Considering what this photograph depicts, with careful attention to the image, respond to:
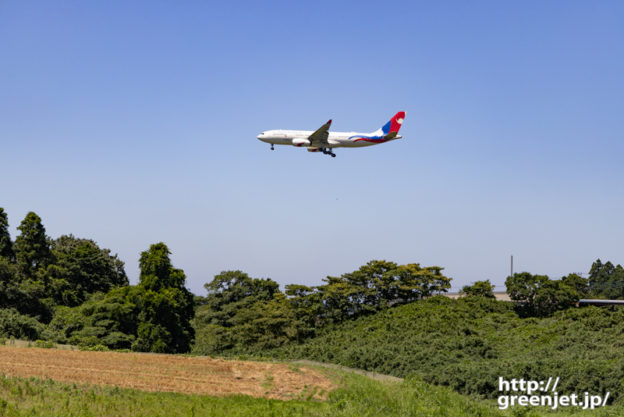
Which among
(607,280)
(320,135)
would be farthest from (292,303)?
(607,280)

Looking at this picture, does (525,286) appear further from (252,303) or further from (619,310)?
(252,303)

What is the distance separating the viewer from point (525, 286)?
56312mm

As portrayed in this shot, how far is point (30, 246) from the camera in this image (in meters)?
57.4

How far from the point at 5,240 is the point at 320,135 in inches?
1250

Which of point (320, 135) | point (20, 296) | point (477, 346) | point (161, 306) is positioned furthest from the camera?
point (20, 296)

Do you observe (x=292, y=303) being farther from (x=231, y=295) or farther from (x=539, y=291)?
(x=539, y=291)

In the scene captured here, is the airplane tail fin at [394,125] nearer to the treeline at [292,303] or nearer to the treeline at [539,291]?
the treeline at [292,303]

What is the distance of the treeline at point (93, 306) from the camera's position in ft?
143

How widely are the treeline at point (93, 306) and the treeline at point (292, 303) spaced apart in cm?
486

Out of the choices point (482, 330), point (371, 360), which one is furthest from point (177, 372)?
point (482, 330)

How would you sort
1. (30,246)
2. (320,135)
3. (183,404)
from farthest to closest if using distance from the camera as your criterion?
(30,246)
(320,135)
(183,404)

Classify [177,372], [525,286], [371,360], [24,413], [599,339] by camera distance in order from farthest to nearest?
[525,286] < [599,339] < [371,360] < [177,372] < [24,413]

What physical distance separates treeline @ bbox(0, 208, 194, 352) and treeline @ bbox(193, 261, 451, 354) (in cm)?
486

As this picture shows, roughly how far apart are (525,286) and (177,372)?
128ft
